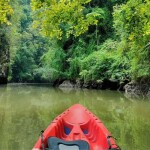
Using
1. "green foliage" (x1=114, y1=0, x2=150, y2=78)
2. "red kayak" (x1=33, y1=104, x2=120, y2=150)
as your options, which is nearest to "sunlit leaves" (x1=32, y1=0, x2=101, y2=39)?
"red kayak" (x1=33, y1=104, x2=120, y2=150)

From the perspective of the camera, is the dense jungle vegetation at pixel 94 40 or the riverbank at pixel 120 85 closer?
the dense jungle vegetation at pixel 94 40

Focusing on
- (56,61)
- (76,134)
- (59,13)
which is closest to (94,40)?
(56,61)

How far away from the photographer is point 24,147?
18.5 feet

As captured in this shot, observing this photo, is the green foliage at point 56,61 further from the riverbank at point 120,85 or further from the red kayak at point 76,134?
the red kayak at point 76,134

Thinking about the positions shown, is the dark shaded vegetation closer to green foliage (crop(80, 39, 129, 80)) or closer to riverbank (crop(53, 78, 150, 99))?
green foliage (crop(80, 39, 129, 80))

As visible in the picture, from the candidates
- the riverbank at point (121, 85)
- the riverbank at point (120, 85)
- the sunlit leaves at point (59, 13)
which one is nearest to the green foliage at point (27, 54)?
the riverbank at point (120, 85)

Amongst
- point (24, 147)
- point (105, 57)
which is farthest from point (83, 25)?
point (105, 57)

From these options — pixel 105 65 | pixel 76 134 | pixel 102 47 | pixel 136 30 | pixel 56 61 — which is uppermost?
pixel 136 30

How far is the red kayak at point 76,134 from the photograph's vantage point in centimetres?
444

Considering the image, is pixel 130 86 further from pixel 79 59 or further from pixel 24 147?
pixel 24 147

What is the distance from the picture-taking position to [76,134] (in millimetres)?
5445

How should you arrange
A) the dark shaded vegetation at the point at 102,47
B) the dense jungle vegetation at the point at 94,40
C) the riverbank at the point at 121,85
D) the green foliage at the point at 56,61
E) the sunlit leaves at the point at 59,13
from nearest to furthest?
the sunlit leaves at the point at 59,13 → the dense jungle vegetation at the point at 94,40 → the dark shaded vegetation at the point at 102,47 → the riverbank at the point at 121,85 → the green foliage at the point at 56,61

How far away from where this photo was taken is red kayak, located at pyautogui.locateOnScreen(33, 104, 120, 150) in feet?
14.6

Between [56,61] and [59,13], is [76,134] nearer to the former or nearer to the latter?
[59,13]
